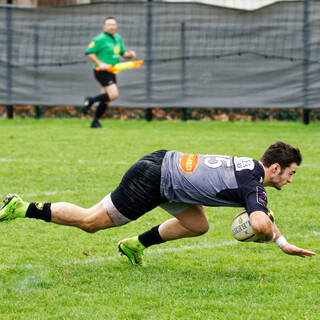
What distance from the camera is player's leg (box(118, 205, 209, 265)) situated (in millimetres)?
5277

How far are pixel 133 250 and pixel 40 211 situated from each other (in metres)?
0.75

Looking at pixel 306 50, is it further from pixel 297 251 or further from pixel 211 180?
pixel 297 251

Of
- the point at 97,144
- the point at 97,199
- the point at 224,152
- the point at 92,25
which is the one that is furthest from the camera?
the point at 92,25

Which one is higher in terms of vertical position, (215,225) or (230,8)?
(230,8)

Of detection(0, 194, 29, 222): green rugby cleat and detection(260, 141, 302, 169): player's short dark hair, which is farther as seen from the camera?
detection(0, 194, 29, 222): green rugby cleat

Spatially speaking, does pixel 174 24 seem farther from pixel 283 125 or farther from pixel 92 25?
pixel 283 125

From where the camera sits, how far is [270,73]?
52.2 feet

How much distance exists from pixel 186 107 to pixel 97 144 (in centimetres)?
483

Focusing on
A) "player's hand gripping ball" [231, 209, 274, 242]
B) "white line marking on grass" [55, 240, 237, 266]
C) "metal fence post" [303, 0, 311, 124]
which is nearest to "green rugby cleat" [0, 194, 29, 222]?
"white line marking on grass" [55, 240, 237, 266]

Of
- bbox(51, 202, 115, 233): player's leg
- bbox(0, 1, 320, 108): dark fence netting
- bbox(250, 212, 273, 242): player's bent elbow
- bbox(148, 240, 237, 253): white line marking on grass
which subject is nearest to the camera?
bbox(250, 212, 273, 242): player's bent elbow

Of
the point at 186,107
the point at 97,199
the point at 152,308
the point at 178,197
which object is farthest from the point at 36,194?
the point at 186,107

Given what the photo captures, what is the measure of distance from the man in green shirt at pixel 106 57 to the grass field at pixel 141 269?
504cm

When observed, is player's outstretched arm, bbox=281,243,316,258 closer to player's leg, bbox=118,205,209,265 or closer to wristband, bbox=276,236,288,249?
wristband, bbox=276,236,288,249

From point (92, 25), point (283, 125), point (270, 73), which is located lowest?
point (283, 125)
